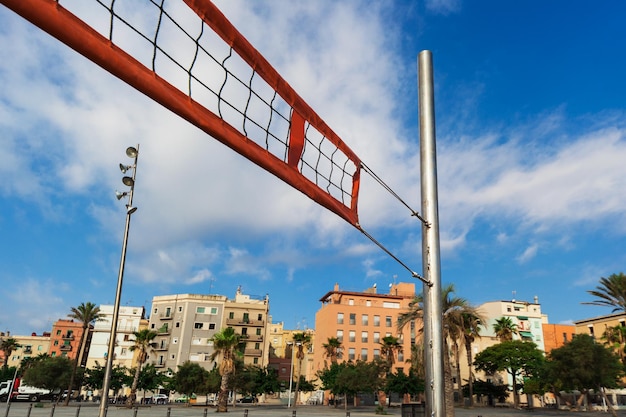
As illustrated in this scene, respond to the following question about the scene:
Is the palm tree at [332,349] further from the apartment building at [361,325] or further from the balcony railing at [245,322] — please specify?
the balcony railing at [245,322]

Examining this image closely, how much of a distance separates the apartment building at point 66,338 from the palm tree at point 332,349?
49685 mm

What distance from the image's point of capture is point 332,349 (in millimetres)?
77625

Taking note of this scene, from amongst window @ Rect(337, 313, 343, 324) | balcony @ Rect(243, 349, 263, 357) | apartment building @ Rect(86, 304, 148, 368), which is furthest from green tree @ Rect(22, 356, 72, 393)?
window @ Rect(337, 313, 343, 324)

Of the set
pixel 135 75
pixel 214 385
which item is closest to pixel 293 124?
pixel 135 75

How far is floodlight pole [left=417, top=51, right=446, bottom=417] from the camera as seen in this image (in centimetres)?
527

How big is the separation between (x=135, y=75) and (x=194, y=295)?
8893cm

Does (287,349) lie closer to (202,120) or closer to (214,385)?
(214,385)

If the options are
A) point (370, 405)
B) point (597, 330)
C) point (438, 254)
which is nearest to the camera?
point (438, 254)

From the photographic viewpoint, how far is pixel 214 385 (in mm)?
55281

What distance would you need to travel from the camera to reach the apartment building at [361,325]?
265 feet

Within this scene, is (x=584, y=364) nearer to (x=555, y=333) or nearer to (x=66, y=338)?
(x=555, y=333)

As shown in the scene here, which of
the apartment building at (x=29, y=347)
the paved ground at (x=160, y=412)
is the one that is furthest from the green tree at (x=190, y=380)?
the apartment building at (x=29, y=347)

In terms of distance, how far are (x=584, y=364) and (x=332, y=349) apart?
160ft

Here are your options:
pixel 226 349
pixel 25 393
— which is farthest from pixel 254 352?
pixel 226 349
